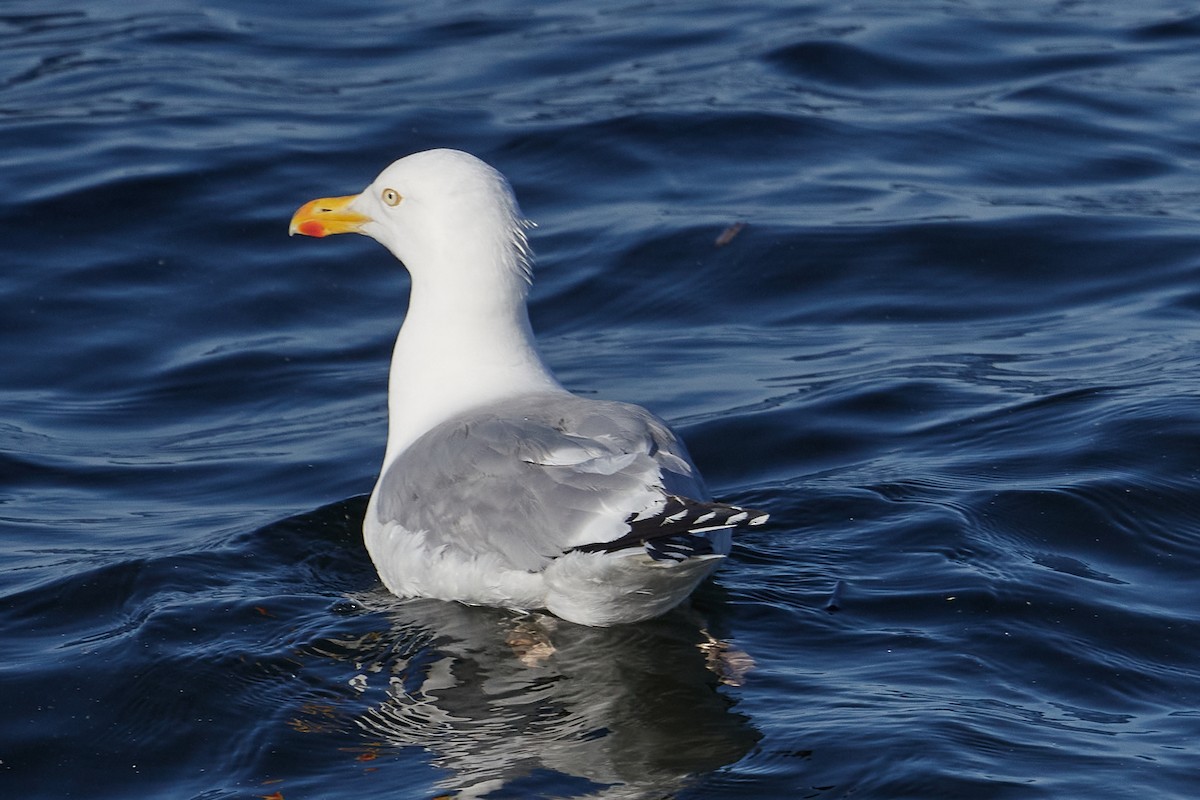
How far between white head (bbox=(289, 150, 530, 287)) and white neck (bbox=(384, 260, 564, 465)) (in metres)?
0.05

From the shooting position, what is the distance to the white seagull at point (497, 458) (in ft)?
15.5

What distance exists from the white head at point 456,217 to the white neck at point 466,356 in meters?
0.05

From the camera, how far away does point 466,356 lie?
5941 mm

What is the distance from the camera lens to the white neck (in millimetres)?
5875

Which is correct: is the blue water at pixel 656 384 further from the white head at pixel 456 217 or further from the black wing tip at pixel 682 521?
the white head at pixel 456 217

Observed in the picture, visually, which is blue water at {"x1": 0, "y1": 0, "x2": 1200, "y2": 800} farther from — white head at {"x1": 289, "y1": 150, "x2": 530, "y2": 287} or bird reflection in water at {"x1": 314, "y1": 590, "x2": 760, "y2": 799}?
white head at {"x1": 289, "y1": 150, "x2": 530, "y2": 287}

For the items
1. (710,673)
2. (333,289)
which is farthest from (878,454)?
(333,289)

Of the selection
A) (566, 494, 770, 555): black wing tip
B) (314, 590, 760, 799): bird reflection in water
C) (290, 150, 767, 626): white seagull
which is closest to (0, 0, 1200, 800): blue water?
(314, 590, 760, 799): bird reflection in water

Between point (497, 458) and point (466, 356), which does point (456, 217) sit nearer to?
point (466, 356)

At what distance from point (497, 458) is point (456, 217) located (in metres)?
1.19

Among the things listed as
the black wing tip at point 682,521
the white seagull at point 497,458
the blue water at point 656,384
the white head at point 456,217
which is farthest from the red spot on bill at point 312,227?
the black wing tip at point 682,521

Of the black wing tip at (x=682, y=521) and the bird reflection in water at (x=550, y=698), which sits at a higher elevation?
the black wing tip at (x=682, y=521)

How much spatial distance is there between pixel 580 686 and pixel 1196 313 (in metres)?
4.47

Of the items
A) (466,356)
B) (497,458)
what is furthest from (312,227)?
(497,458)
